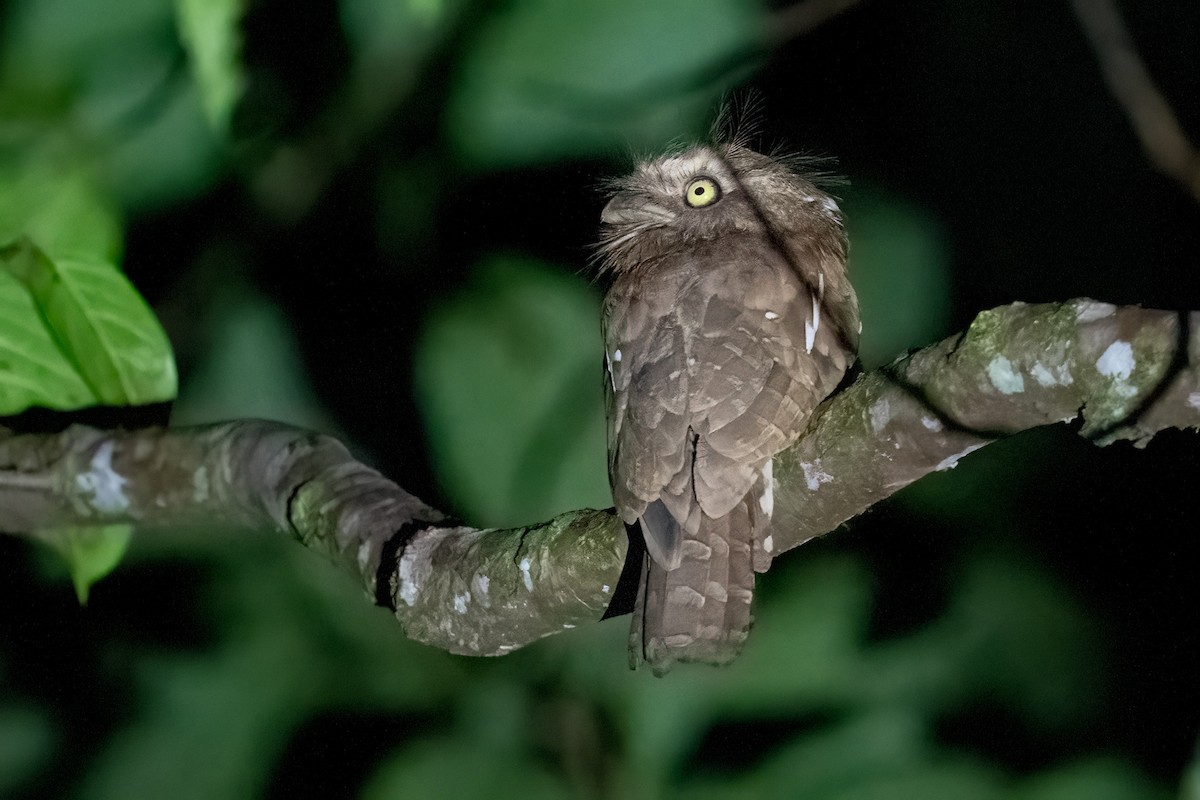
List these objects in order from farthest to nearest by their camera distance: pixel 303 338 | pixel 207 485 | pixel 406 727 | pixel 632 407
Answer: pixel 303 338
pixel 406 727
pixel 207 485
pixel 632 407

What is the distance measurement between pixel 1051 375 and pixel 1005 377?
0.19 ft

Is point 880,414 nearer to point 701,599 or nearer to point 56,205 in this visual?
point 701,599

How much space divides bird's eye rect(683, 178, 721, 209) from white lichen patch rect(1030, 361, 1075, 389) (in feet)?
4.82

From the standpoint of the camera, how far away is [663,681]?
130 inches

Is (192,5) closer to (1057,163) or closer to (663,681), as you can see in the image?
(663,681)

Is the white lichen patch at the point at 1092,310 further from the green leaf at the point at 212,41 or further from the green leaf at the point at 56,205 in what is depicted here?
the green leaf at the point at 56,205

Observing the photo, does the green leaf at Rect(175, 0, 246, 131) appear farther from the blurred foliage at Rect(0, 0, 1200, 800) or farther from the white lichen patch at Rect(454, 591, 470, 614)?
the blurred foliage at Rect(0, 0, 1200, 800)

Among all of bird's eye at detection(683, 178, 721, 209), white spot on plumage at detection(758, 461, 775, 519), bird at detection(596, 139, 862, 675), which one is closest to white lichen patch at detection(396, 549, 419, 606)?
bird at detection(596, 139, 862, 675)

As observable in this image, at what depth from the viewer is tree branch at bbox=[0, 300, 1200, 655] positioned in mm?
1257

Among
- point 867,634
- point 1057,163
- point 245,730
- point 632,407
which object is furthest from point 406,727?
point 1057,163

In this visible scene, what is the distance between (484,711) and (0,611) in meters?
1.74

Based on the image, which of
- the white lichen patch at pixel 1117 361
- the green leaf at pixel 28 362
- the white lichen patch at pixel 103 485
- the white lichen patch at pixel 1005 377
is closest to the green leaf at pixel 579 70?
the white lichen patch at pixel 103 485

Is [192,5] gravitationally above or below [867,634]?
above

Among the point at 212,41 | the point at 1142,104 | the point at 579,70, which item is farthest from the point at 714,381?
the point at 579,70
